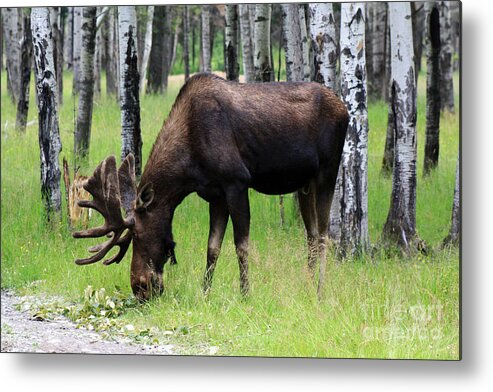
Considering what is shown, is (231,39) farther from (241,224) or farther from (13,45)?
(241,224)

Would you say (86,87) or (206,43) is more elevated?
(206,43)

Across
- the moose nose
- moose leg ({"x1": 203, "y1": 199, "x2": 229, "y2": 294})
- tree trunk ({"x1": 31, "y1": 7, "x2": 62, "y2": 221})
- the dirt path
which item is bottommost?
the dirt path

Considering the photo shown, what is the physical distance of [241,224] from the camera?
6.17m

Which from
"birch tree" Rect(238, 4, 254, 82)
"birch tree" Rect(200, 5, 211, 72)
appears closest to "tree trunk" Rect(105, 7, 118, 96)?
"birch tree" Rect(200, 5, 211, 72)

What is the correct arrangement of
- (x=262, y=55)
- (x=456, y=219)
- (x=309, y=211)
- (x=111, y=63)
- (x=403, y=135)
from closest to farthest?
(x=456, y=219)
(x=403, y=135)
(x=309, y=211)
(x=262, y=55)
(x=111, y=63)

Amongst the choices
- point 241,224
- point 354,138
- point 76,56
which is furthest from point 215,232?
point 76,56

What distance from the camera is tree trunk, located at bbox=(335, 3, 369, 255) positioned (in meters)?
6.43

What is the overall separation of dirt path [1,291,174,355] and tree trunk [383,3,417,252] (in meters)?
1.77

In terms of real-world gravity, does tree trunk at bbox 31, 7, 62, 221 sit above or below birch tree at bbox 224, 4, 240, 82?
below

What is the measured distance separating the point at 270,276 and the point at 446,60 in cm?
207

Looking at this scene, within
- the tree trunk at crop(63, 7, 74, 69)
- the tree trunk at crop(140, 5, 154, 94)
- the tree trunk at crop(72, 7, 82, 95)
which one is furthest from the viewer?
the tree trunk at crop(63, 7, 74, 69)

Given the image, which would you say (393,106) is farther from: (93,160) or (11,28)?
(11,28)

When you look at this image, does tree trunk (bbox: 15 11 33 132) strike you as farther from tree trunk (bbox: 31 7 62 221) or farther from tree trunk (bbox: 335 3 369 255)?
tree trunk (bbox: 335 3 369 255)

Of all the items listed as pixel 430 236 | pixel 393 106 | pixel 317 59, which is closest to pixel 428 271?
pixel 430 236
